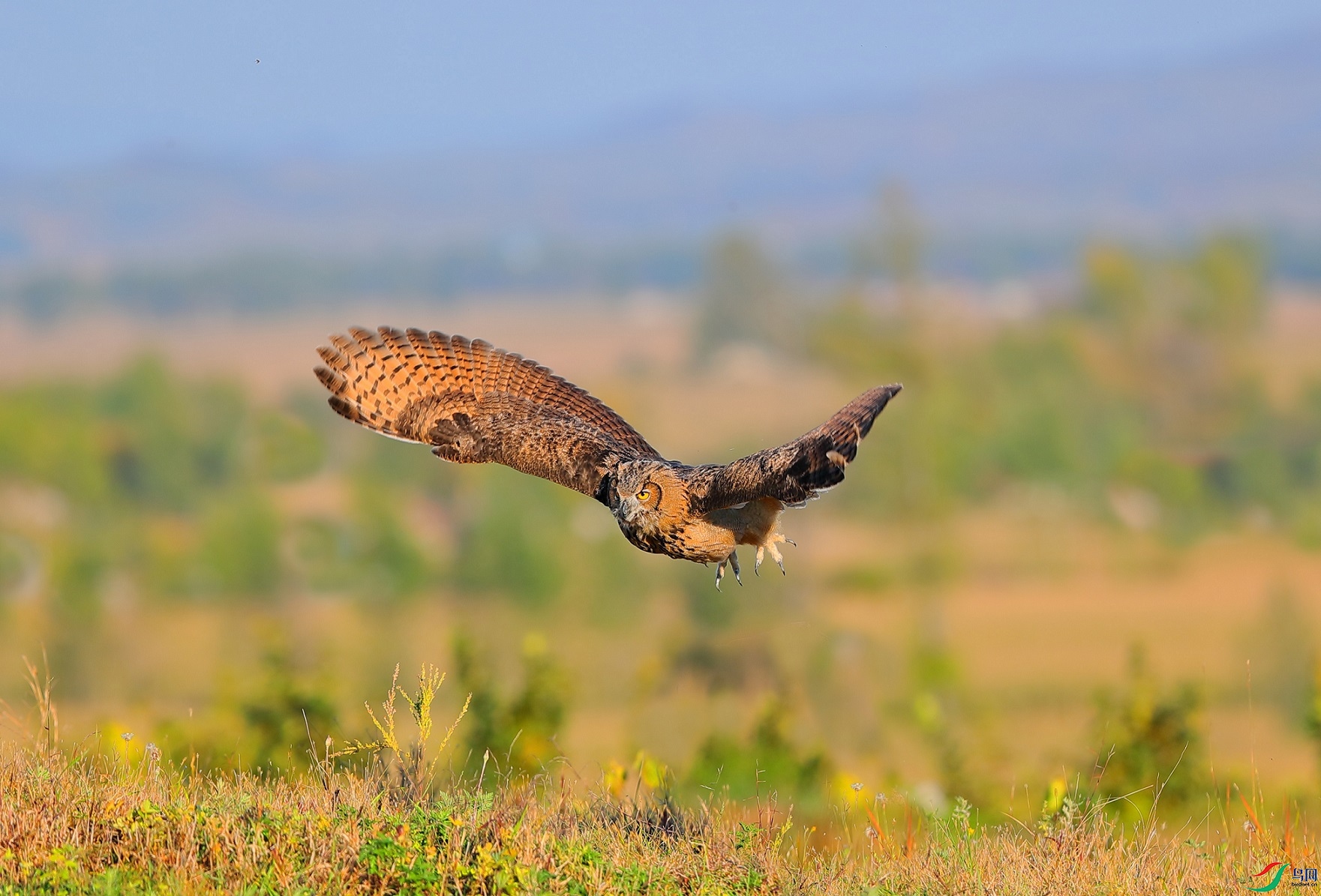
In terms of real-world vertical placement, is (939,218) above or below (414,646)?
above

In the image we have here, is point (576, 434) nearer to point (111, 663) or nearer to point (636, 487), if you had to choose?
point (636, 487)

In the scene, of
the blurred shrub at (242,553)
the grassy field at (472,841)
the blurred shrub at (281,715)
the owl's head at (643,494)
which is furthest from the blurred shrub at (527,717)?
the blurred shrub at (242,553)

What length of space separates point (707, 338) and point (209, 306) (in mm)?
40116

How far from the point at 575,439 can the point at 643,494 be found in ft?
4.07

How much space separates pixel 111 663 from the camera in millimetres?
54594

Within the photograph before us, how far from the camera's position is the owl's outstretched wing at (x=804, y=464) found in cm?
719

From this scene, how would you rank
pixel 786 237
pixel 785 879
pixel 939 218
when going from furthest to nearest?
1. pixel 939 218
2. pixel 786 237
3. pixel 785 879

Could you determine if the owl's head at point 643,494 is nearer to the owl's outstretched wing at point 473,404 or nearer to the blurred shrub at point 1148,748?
the owl's outstretched wing at point 473,404

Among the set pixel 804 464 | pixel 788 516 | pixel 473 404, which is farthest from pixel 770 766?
pixel 788 516

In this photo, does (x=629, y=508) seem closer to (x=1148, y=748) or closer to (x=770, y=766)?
(x=770, y=766)

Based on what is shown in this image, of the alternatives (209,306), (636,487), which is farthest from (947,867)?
(209,306)

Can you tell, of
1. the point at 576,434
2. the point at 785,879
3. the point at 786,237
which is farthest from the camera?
the point at 786,237

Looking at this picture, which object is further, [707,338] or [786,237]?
[786,237]

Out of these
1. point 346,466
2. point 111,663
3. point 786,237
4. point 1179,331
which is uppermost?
point 786,237
